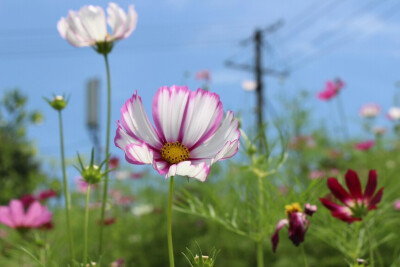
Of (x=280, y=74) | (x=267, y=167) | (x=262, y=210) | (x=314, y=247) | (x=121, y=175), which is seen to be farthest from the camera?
(x=280, y=74)

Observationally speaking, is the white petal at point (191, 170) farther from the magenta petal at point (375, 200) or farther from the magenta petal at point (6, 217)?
the magenta petal at point (6, 217)

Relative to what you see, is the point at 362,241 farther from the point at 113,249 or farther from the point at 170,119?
the point at 113,249

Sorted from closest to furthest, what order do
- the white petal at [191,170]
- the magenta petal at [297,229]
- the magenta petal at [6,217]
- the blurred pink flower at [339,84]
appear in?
the white petal at [191,170], the magenta petal at [297,229], the magenta petal at [6,217], the blurred pink flower at [339,84]

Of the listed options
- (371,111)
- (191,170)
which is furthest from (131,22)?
(371,111)

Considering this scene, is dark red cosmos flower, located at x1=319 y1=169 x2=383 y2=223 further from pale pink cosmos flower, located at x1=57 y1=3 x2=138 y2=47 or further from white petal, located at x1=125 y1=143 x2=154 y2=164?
pale pink cosmos flower, located at x1=57 y1=3 x2=138 y2=47

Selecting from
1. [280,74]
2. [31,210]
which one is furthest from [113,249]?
[280,74]

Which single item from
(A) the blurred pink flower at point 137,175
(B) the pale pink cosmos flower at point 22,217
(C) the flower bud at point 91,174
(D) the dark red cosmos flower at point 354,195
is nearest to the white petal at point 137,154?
(C) the flower bud at point 91,174
